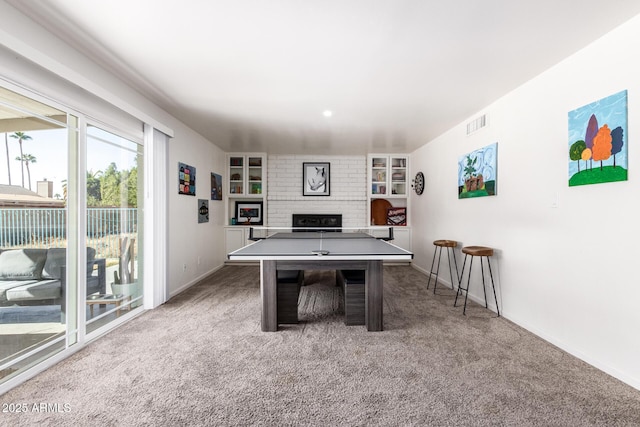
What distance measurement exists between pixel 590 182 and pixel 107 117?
420 cm

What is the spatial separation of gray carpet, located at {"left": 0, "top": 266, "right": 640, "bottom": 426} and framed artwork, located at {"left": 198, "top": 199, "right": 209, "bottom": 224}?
2.08 m

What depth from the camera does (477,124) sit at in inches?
140

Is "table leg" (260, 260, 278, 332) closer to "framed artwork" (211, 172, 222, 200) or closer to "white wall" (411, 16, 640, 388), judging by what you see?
"white wall" (411, 16, 640, 388)

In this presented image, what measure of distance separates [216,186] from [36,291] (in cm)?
365

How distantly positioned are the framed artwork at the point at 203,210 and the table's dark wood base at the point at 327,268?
2520 millimetres

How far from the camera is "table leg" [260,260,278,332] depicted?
8.73 ft

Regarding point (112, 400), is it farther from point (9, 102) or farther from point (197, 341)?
point (9, 102)

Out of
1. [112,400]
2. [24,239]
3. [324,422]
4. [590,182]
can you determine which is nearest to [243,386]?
[324,422]

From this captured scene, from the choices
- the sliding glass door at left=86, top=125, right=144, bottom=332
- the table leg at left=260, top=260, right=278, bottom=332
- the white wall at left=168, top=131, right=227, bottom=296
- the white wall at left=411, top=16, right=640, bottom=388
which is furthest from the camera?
the white wall at left=168, top=131, right=227, bottom=296

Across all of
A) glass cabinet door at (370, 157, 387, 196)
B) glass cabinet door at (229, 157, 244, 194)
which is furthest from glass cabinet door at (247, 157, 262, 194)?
glass cabinet door at (370, 157, 387, 196)

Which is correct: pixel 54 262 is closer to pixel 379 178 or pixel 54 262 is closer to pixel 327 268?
pixel 327 268

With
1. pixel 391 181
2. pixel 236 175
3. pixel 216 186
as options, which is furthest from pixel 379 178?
pixel 216 186

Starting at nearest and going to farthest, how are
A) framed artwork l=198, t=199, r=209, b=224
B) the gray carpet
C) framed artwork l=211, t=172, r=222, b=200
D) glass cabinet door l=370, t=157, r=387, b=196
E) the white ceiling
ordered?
1. the gray carpet
2. the white ceiling
3. framed artwork l=198, t=199, r=209, b=224
4. framed artwork l=211, t=172, r=222, b=200
5. glass cabinet door l=370, t=157, r=387, b=196

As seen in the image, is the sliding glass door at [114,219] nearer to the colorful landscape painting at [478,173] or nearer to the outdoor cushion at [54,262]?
the outdoor cushion at [54,262]
